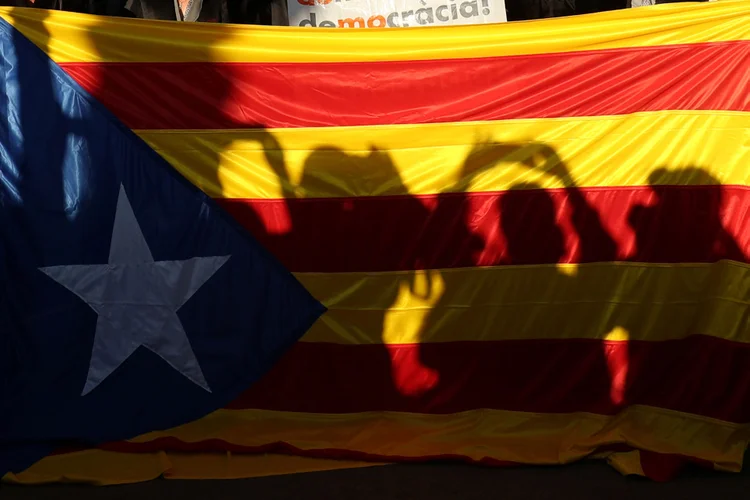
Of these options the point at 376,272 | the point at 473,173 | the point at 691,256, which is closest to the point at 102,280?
the point at 376,272

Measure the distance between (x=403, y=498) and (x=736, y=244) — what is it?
1.77 metres

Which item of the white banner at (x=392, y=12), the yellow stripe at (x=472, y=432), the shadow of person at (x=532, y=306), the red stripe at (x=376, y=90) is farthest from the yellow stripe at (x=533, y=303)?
the white banner at (x=392, y=12)

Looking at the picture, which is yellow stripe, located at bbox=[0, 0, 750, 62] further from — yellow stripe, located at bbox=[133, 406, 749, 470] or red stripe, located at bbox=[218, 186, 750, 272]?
yellow stripe, located at bbox=[133, 406, 749, 470]

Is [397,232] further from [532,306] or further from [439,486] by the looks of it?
[439,486]

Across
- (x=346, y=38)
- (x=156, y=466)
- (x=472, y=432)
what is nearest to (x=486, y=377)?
(x=472, y=432)

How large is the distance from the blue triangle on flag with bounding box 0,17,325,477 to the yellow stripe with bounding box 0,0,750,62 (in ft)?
0.50

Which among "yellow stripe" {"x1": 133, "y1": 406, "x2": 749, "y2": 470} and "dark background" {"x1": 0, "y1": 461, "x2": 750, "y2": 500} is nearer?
"dark background" {"x1": 0, "y1": 461, "x2": 750, "y2": 500}

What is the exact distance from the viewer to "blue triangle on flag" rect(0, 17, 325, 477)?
3.69 m

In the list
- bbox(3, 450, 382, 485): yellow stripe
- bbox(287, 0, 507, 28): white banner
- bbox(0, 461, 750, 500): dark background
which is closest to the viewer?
bbox(0, 461, 750, 500): dark background

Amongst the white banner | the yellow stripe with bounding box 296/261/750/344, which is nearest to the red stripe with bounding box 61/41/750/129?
the white banner

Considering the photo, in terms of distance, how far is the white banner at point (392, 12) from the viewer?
4188 millimetres

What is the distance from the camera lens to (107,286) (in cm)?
373

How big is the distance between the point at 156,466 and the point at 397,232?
4.77 feet

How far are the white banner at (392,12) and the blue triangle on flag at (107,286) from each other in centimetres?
111
